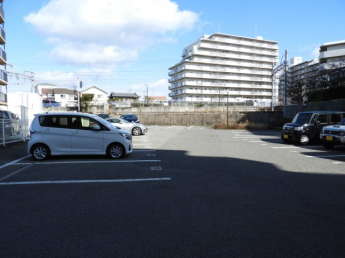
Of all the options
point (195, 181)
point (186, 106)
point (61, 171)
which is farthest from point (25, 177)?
point (186, 106)

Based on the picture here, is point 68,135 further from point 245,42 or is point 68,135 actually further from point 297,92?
point 245,42

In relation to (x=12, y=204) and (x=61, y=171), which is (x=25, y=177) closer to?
(x=61, y=171)

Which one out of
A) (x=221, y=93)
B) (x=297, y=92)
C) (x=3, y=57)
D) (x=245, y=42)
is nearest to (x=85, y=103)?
(x=3, y=57)

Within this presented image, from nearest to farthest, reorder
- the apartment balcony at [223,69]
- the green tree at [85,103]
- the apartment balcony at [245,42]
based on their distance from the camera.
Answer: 1. the green tree at [85,103]
2. the apartment balcony at [223,69]
3. the apartment balcony at [245,42]

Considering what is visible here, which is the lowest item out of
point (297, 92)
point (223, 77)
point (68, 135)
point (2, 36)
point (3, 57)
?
point (68, 135)

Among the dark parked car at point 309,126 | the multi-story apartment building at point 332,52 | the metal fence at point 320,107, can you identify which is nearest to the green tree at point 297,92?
the multi-story apartment building at point 332,52

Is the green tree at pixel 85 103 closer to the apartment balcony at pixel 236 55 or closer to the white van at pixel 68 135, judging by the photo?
the apartment balcony at pixel 236 55

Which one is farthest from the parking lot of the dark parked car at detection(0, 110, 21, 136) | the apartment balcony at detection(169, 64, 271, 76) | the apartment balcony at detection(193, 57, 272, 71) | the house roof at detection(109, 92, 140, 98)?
the house roof at detection(109, 92, 140, 98)

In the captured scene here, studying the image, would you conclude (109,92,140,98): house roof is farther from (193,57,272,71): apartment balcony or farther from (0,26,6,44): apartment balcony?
(0,26,6,44): apartment balcony

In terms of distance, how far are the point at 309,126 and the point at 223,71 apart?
182ft

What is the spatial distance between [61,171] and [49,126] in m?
2.18

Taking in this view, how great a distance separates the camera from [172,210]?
13.9 ft

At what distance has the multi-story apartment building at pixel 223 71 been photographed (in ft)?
211

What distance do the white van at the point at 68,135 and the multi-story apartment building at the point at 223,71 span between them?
54.1 m
